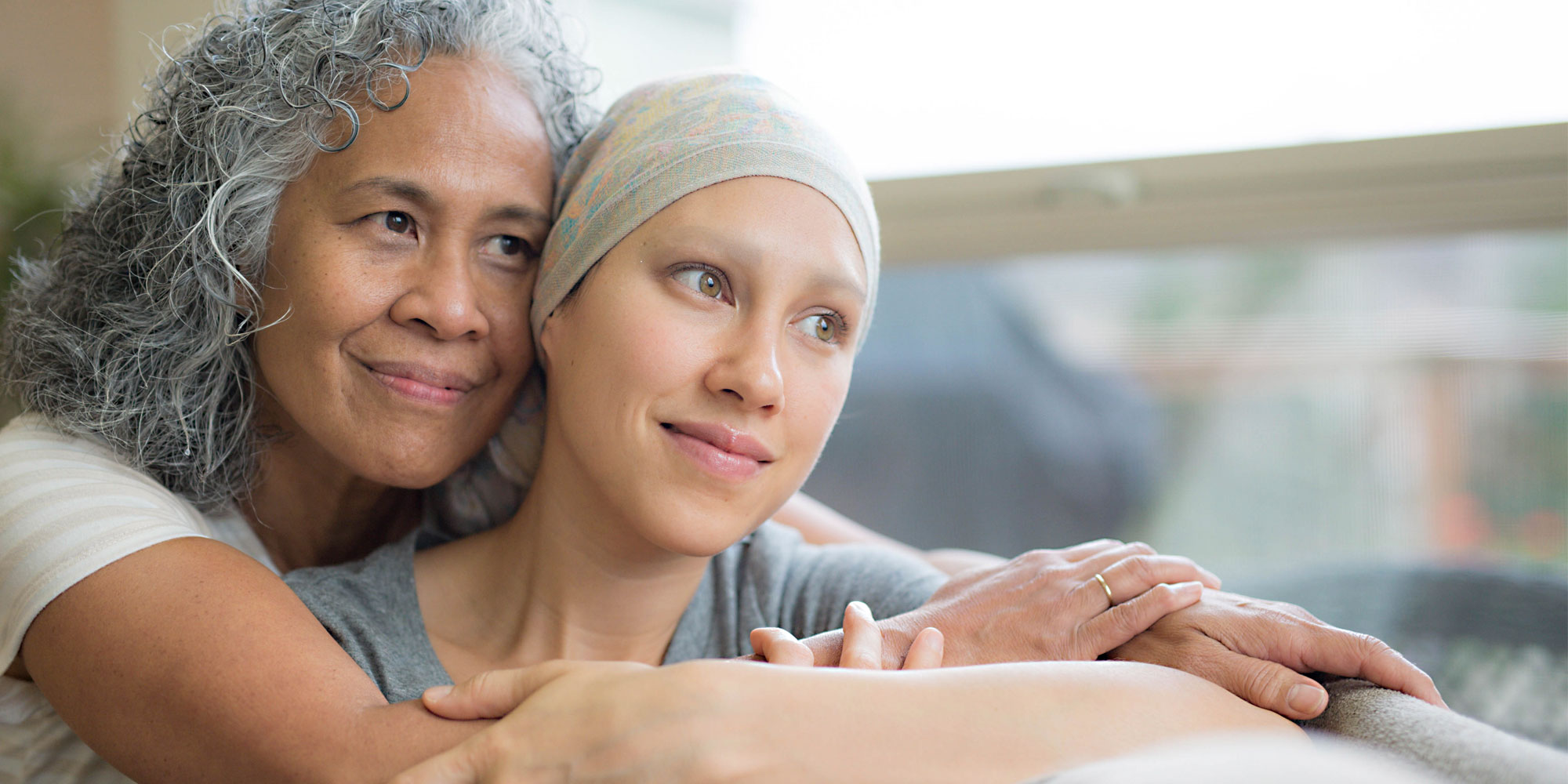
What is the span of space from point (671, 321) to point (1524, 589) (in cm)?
134

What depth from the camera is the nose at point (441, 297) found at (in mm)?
1238

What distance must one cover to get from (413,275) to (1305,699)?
106cm

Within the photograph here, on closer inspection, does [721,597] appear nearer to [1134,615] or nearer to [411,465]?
[411,465]

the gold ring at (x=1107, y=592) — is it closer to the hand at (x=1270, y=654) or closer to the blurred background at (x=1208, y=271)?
the hand at (x=1270, y=654)

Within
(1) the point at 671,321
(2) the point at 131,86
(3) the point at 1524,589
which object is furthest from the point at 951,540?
(2) the point at 131,86

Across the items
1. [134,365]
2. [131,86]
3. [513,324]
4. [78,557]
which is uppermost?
[131,86]

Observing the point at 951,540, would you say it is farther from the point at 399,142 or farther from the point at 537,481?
the point at 399,142

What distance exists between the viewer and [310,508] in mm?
1534

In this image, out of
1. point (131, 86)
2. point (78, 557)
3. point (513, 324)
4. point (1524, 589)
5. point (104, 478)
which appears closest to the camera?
point (78, 557)

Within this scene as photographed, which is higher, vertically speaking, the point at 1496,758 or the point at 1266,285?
the point at 1266,285

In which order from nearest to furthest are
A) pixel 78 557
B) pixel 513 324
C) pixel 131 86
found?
pixel 78 557 → pixel 513 324 → pixel 131 86

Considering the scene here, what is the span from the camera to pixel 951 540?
7.41ft

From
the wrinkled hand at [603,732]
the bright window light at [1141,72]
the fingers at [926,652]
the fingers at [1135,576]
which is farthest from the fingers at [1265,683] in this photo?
the bright window light at [1141,72]

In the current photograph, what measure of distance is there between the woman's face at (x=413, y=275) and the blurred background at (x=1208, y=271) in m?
0.43
